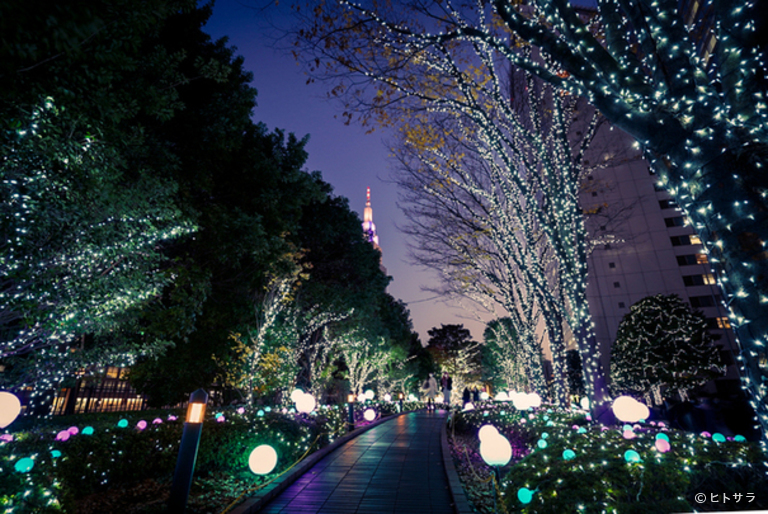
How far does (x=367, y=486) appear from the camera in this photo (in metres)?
5.52

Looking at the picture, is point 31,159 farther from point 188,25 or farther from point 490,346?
point 490,346

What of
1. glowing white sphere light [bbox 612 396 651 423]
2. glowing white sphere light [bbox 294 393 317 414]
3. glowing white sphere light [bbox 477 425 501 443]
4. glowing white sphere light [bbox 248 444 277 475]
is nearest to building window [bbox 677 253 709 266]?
glowing white sphere light [bbox 612 396 651 423]

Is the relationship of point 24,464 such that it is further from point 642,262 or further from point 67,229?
point 642,262

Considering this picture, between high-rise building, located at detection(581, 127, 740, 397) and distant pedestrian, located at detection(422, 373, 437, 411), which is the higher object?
high-rise building, located at detection(581, 127, 740, 397)

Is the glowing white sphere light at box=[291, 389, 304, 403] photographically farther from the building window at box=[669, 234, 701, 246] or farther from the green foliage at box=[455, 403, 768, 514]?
the building window at box=[669, 234, 701, 246]

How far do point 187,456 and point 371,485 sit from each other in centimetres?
307

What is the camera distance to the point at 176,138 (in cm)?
937

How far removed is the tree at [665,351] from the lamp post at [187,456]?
23.6 m

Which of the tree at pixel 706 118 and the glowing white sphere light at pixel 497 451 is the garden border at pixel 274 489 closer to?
the glowing white sphere light at pixel 497 451

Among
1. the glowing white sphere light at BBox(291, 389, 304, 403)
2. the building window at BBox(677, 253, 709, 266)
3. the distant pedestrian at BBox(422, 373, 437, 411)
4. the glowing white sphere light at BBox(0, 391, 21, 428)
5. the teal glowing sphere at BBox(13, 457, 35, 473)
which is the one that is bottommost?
the distant pedestrian at BBox(422, 373, 437, 411)

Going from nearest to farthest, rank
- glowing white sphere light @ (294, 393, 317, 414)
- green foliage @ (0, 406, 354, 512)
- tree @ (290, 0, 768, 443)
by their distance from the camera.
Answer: tree @ (290, 0, 768, 443) < green foliage @ (0, 406, 354, 512) < glowing white sphere light @ (294, 393, 317, 414)

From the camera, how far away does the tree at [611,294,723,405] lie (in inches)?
725

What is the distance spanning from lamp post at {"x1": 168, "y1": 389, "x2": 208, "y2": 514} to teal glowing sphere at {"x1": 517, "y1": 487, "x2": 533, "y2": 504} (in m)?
3.51

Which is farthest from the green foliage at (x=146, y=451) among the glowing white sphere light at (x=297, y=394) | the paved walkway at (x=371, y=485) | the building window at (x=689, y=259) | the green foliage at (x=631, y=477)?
the building window at (x=689, y=259)
